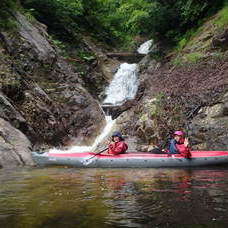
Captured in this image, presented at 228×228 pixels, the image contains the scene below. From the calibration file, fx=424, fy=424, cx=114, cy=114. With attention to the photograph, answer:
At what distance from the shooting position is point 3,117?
13445 millimetres

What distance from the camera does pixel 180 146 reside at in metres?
11.1

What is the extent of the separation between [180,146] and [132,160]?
1.31m

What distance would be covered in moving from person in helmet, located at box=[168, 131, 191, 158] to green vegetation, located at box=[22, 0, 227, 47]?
7361 mm

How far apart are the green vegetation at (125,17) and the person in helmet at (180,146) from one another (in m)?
7.36

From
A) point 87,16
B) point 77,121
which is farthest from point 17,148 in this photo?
point 87,16

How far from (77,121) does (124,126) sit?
299 cm

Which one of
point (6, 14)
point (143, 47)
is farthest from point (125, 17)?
point (6, 14)

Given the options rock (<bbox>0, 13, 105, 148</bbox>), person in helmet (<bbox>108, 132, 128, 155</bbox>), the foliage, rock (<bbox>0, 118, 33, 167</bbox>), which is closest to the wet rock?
person in helmet (<bbox>108, 132, 128, 155</bbox>)

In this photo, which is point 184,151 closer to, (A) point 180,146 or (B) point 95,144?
(A) point 180,146

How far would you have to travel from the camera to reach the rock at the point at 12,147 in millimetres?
11367

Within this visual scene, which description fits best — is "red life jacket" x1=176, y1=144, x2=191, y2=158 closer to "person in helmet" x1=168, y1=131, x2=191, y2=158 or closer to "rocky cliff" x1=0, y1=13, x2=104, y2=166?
"person in helmet" x1=168, y1=131, x2=191, y2=158

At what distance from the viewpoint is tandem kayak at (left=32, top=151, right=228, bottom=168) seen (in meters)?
10.6

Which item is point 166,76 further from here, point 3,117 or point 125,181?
point 125,181

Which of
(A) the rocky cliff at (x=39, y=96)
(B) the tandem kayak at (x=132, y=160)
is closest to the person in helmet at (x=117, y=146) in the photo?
(B) the tandem kayak at (x=132, y=160)
